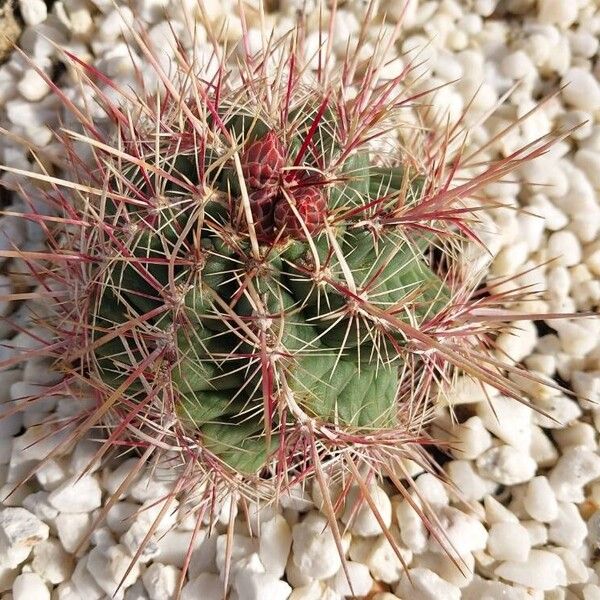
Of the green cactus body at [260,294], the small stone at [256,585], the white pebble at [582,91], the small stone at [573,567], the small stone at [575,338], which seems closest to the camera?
the green cactus body at [260,294]

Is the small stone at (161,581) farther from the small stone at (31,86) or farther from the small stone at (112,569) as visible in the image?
the small stone at (31,86)

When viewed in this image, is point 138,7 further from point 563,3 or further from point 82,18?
point 563,3

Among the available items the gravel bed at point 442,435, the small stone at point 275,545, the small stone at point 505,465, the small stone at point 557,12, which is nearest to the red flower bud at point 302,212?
the gravel bed at point 442,435

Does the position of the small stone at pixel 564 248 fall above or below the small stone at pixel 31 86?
below

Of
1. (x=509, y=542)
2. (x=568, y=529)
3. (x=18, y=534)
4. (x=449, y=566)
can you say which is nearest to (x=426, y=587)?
(x=449, y=566)

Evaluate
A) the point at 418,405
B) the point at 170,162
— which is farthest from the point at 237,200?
the point at 418,405

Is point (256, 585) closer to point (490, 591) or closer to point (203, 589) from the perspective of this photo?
point (203, 589)
